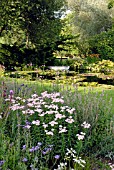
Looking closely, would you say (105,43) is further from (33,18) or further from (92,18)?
(33,18)

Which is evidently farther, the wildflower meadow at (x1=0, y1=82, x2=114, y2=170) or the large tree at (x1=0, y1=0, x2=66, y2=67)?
the large tree at (x1=0, y1=0, x2=66, y2=67)

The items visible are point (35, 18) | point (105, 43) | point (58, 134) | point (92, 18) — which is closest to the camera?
point (58, 134)

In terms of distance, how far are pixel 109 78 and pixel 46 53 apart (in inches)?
243

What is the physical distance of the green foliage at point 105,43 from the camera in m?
19.6

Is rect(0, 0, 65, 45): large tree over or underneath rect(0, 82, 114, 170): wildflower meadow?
over

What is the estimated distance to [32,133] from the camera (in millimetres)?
3057

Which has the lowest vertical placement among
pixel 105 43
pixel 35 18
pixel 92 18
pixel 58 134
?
pixel 58 134

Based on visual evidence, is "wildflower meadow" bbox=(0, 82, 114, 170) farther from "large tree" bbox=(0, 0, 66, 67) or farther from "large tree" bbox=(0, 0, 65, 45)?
"large tree" bbox=(0, 0, 65, 45)

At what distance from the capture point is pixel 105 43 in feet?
64.8

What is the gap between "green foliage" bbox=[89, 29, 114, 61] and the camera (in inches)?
773

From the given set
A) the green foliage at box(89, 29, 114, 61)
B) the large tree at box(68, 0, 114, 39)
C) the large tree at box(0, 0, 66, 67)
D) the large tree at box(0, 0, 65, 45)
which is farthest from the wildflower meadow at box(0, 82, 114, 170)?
the large tree at box(68, 0, 114, 39)

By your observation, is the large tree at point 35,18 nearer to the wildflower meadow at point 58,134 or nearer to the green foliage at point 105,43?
the green foliage at point 105,43

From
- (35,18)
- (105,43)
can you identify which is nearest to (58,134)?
(35,18)

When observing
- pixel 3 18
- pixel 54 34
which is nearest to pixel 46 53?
pixel 54 34
